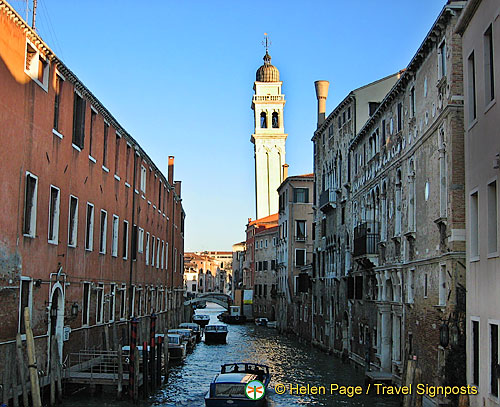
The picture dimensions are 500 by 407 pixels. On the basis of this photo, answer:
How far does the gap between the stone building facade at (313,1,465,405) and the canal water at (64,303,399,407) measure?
1.17 meters

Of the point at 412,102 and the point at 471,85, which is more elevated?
the point at 412,102

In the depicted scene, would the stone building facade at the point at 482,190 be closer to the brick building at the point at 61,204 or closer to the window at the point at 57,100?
the brick building at the point at 61,204

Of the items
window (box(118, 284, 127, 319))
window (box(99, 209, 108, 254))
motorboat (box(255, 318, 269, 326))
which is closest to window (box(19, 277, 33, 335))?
window (box(99, 209, 108, 254))

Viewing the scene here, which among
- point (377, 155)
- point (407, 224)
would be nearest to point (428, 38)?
point (407, 224)

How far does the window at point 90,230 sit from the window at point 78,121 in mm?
2099

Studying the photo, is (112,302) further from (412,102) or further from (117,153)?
(412,102)

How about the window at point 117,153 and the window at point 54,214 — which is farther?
the window at point 117,153

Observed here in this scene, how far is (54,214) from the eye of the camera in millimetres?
17469

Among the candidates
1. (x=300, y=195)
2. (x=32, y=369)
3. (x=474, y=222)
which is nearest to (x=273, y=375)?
(x=32, y=369)

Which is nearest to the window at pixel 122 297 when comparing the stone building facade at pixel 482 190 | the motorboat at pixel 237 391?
the motorboat at pixel 237 391

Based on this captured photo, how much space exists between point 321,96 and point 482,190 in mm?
25447

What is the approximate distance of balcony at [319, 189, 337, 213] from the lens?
32375mm

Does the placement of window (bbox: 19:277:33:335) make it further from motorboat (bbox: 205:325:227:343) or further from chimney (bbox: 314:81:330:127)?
motorboat (bbox: 205:325:227:343)

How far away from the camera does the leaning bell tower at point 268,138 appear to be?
7669 cm
